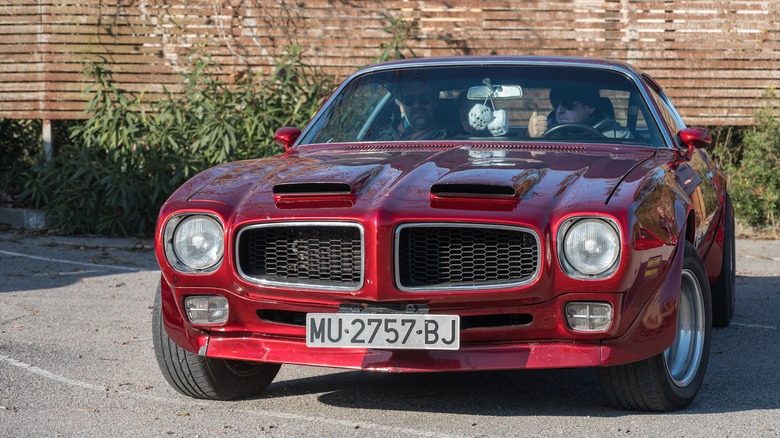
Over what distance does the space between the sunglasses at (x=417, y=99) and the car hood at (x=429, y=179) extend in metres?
0.53

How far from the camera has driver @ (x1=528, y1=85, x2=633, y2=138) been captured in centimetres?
547

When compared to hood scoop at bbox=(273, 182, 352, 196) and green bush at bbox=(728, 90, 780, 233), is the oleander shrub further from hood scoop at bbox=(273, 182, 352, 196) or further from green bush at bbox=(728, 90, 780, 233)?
hood scoop at bbox=(273, 182, 352, 196)

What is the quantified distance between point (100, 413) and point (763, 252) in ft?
24.3

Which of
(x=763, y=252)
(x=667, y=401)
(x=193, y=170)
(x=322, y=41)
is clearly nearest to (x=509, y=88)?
(x=667, y=401)

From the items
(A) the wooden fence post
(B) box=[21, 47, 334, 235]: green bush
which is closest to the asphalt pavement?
(B) box=[21, 47, 334, 235]: green bush

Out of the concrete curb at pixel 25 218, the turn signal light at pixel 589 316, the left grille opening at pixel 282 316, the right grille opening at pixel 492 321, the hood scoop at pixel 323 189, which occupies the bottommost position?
the concrete curb at pixel 25 218

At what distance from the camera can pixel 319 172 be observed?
4711 mm

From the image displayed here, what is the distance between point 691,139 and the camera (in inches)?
220

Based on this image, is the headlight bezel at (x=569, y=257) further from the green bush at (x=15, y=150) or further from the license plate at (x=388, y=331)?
the green bush at (x=15, y=150)

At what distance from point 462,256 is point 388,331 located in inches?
15.1

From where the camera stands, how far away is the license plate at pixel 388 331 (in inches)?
165

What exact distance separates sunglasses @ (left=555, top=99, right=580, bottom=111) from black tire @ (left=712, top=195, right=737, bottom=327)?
1.49 meters

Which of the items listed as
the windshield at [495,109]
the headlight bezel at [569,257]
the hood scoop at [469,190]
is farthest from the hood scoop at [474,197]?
the windshield at [495,109]

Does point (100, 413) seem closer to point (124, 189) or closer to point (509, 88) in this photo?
point (509, 88)
